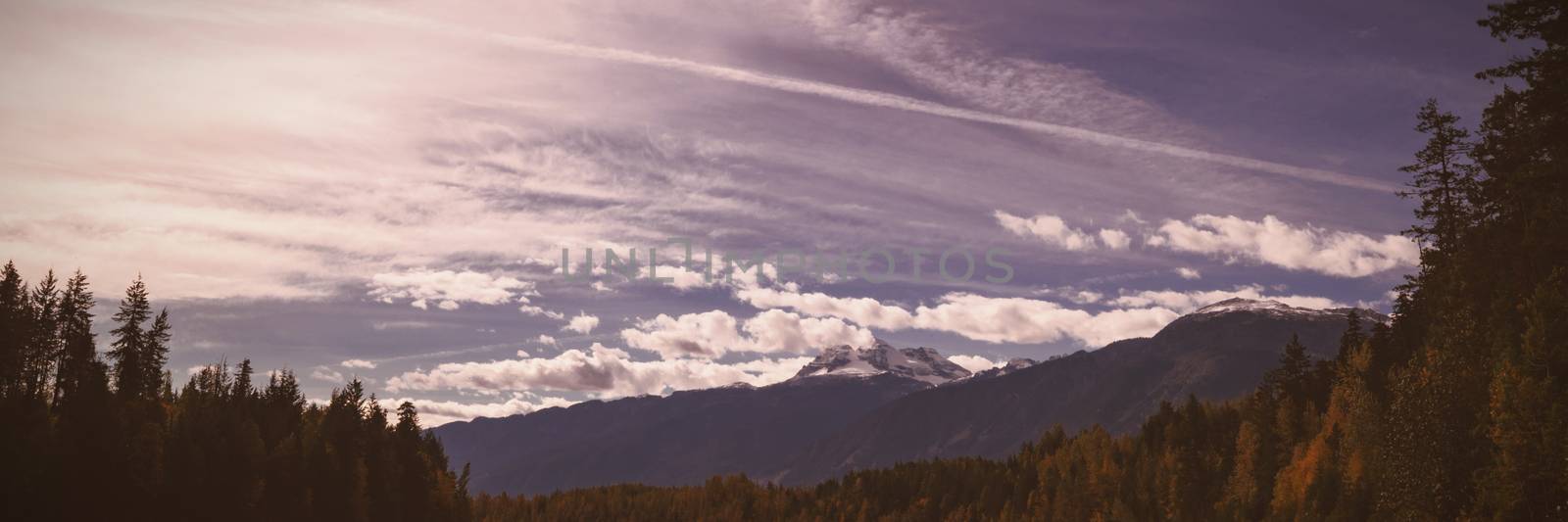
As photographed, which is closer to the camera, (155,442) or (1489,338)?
(1489,338)

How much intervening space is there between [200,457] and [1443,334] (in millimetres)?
139155

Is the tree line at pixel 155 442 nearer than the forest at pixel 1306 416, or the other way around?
the forest at pixel 1306 416

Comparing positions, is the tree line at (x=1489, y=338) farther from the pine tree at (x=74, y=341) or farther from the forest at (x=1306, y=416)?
the pine tree at (x=74, y=341)

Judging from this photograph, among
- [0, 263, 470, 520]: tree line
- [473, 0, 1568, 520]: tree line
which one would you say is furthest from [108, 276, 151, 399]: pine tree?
[473, 0, 1568, 520]: tree line

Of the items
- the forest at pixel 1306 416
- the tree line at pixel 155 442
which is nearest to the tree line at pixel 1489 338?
the forest at pixel 1306 416

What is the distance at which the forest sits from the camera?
89250 millimetres

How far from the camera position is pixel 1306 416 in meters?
165

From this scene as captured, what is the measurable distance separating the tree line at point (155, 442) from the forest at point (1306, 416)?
25cm

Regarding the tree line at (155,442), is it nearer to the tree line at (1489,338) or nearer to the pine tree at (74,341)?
the pine tree at (74,341)

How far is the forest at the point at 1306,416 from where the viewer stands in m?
89.2

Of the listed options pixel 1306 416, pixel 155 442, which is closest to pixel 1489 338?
pixel 1306 416

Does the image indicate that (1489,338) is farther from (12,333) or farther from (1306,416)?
(12,333)

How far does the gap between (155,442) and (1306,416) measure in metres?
153

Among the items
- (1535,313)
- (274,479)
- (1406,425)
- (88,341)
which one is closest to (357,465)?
(274,479)
